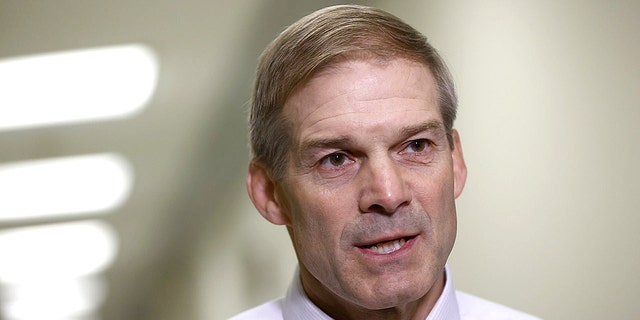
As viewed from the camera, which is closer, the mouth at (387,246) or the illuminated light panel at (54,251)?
the mouth at (387,246)

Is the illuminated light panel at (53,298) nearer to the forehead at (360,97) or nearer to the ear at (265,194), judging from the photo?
the ear at (265,194)

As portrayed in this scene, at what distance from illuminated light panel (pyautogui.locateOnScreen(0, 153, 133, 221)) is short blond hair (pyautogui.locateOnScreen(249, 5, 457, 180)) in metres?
1.24

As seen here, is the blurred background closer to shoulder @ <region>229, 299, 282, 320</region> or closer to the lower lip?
shoulder @ <region>229, 299, 282, 320</region>

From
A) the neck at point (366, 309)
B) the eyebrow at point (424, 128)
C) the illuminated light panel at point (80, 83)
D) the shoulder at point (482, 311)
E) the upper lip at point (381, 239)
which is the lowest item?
the shoulder at point (482, 311)

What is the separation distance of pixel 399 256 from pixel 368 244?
0.20ft

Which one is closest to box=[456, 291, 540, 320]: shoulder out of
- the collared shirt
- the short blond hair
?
the collared shirt

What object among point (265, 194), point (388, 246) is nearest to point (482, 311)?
point (388, 246)

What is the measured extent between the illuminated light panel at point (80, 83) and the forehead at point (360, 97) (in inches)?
54.0

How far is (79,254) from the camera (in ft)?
10.2

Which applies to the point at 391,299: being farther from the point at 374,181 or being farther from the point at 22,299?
the point at 22,299

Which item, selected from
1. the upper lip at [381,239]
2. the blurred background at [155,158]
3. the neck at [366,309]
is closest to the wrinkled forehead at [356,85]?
the upper lip at [381,239]

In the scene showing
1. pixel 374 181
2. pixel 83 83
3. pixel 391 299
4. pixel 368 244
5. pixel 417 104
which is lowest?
pixel 391 299

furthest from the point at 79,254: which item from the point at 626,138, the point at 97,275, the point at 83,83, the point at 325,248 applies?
the point at 626,138

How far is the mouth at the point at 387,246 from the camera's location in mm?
1712
